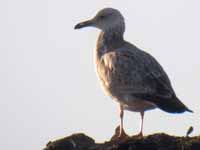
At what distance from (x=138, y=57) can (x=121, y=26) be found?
2.74 meters

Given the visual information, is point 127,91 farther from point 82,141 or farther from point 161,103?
point 82,141

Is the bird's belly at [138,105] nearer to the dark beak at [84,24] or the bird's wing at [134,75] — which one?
the bird's wing at [134,75]

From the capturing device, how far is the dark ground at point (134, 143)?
11266mm

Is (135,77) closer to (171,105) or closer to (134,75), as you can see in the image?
(134,75)

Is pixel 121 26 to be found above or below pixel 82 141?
above

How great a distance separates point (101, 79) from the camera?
17.2m

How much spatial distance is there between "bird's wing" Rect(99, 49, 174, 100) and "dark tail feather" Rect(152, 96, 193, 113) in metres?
0.31

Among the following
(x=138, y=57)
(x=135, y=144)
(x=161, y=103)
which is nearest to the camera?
(x=135, y=144)

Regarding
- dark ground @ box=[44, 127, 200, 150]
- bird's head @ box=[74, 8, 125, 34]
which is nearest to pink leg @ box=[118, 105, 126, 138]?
dark ground @ box=[44, 127, 200, 150]

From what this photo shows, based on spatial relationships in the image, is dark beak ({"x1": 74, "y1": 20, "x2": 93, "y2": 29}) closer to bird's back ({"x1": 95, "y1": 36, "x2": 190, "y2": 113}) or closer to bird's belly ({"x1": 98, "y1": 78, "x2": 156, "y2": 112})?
bird's back ({"x1": 95, "y1": 36, "x2": 190, "y2": 113})

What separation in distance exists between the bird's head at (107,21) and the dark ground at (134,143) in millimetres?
7080

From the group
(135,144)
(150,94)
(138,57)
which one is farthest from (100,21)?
(135,144)

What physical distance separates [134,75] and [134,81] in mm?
155

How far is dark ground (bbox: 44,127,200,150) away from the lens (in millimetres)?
11266
